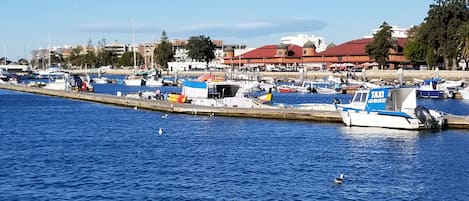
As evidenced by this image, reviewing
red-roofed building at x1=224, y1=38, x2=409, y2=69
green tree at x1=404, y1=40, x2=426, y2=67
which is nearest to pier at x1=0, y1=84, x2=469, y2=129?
green tree at x1=404, y1=40, x2=426, y2=67

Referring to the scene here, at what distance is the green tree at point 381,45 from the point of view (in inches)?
5965

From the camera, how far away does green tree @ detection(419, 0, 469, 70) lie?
128 m

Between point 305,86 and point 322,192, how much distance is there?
3353 inches

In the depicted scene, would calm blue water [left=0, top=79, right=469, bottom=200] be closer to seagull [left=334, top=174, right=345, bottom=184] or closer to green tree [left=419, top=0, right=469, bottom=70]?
seagull [left=334, top=174, right=345, bottom=184]

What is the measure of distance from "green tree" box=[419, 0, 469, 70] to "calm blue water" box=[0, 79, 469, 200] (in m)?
78.1

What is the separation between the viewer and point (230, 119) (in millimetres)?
60656

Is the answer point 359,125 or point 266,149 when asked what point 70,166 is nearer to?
point 266,149

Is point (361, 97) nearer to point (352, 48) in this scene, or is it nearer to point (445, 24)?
point (445, 24)

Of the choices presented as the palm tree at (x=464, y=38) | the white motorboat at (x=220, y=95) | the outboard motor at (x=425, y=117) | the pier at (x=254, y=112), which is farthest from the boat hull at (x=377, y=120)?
the palm tree at (x=464, y=38)

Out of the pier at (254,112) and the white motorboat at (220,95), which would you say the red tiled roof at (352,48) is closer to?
the pier at (254,112)

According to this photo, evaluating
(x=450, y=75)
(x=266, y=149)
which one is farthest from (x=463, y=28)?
(x=266, y=149)

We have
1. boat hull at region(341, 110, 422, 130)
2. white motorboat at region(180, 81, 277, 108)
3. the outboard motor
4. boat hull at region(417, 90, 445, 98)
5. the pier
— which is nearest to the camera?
boat hull at region(341, 110, 422, 130)

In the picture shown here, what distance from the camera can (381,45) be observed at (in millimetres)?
153000

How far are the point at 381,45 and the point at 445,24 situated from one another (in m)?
24.9
